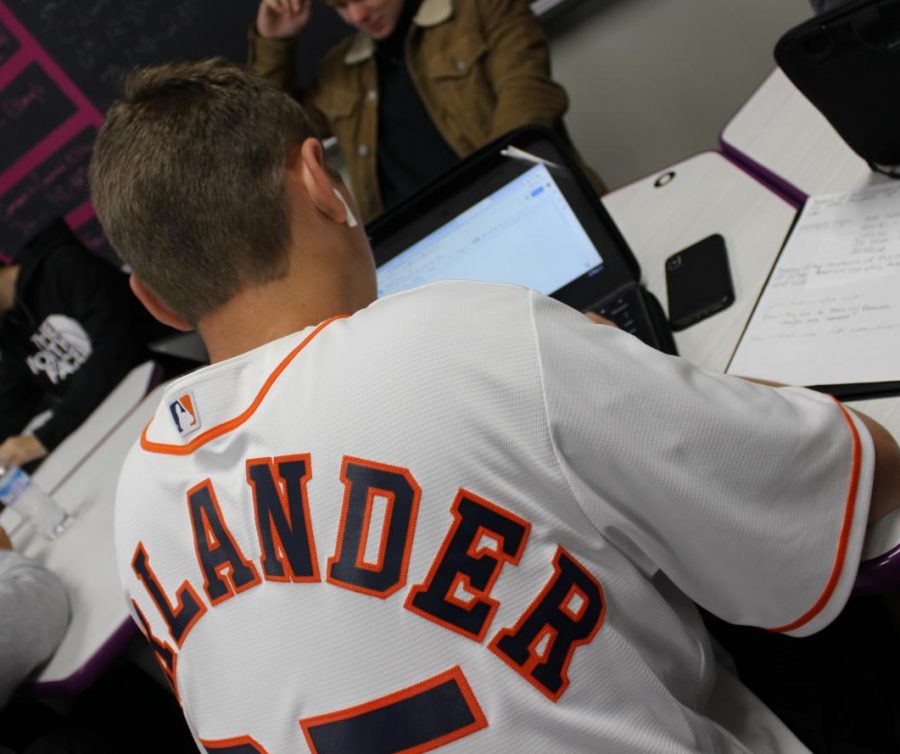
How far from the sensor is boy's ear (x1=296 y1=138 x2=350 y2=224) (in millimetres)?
764

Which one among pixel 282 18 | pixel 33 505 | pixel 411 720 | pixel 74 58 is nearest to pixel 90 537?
Answer: pixel 33 505

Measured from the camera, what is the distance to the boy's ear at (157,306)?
828 millimetres

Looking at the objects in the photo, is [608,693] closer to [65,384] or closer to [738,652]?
[738,652]

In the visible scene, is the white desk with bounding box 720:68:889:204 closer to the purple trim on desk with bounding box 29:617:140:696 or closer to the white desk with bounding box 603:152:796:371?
the white desk with bounding box 603:152:796:371

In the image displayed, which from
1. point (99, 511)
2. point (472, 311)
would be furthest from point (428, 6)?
point (472, 311)

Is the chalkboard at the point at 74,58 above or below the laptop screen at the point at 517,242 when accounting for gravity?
above

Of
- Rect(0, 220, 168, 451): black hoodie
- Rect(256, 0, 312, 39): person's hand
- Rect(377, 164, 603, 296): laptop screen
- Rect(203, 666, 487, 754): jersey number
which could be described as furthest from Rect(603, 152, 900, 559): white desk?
Rect(0, 220, 168, 451): black hoodie

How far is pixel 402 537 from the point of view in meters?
0.57

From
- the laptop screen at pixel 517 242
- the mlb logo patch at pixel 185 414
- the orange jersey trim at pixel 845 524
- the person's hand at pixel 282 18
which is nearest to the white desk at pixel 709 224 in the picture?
the laptop screen at pixel 517 242

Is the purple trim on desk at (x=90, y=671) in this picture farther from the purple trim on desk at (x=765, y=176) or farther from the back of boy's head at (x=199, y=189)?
the purple trim on desk at (x=765, y=176)

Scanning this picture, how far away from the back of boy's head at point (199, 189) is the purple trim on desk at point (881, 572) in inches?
22.4

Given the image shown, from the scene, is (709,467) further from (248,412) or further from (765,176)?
(765,176)

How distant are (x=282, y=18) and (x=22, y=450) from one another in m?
1.37

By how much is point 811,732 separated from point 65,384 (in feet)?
7.26
